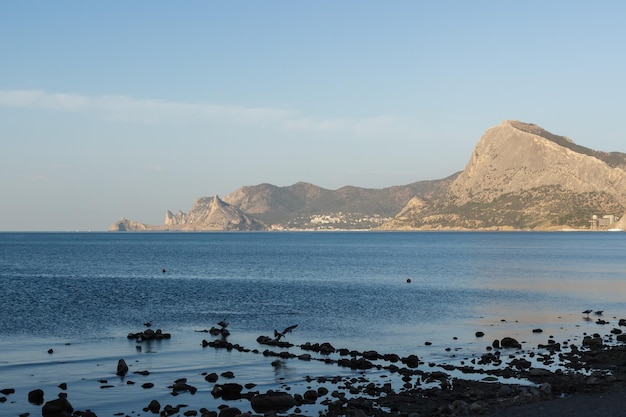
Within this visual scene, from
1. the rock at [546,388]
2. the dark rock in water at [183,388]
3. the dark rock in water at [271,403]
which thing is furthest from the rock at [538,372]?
the dark rock in water at [183,388]

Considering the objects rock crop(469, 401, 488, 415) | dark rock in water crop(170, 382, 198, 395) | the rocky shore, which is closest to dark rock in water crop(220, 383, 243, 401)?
the rocky shore

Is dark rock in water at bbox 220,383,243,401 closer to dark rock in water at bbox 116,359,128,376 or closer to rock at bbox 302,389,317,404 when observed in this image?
rock at bbox 302,389,317,404

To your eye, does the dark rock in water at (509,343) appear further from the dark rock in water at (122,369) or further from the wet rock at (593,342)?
the dark rock in water at (122,369)

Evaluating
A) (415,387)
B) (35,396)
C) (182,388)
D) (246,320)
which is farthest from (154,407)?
(246,320)

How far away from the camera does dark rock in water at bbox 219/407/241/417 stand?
90.1ft

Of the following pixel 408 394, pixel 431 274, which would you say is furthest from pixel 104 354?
pixel 431 274

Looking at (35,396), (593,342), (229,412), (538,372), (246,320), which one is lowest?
(246,320)

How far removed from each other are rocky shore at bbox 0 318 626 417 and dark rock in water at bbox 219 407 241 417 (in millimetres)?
41

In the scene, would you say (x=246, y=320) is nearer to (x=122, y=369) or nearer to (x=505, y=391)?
(x=122, y=369)

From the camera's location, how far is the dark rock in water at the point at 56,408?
92.3ft

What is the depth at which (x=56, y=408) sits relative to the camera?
28328mm

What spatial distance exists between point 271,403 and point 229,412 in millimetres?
A: 2377

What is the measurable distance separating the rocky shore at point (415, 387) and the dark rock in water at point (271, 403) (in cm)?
4

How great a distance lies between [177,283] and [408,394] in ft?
232
